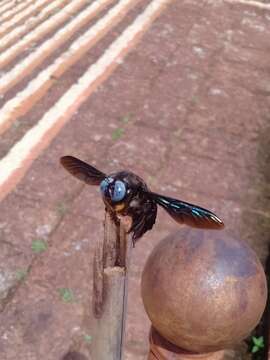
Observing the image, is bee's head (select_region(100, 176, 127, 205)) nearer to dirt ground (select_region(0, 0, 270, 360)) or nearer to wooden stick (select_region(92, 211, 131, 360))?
wooden stick (select_region(92, 211, 131, 360))

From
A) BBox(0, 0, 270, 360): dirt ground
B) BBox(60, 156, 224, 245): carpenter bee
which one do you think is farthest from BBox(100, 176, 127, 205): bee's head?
BBox(0, 0, 270, 360): dirt ground

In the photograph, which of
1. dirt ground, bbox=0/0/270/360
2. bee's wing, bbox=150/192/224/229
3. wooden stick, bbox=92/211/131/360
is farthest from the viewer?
dirt ground, bbox=0/0/270/360

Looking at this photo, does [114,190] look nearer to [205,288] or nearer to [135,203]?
[135,203]

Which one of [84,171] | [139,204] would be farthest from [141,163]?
[139,204]

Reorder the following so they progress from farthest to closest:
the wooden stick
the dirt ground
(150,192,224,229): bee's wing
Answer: the dirt ground, the wooden stick, (150,192,224,229): bee's wing

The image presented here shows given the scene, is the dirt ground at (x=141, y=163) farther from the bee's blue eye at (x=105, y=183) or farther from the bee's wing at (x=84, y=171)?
the bee's blue eye at (x=105, y=183)
